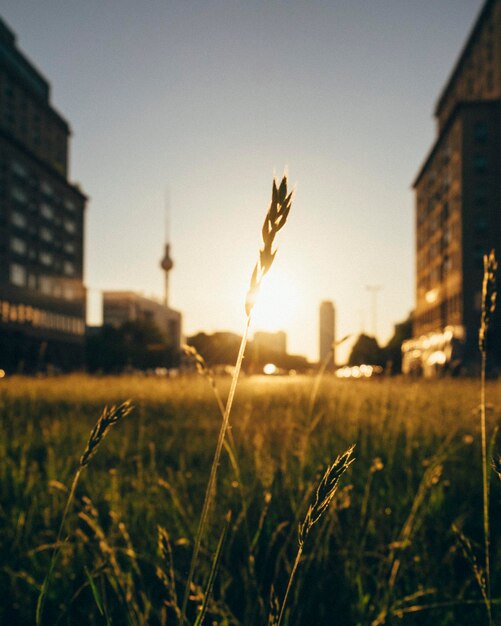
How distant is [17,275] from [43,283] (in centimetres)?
616

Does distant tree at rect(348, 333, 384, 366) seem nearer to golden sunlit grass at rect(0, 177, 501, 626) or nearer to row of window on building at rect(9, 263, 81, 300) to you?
golden sunlit grass at rect(0, 177, 501, 626)

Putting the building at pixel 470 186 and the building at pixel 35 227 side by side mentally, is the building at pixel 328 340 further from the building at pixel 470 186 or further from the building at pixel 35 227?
the building at pixel 35 227

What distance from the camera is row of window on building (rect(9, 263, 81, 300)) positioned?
208 ft

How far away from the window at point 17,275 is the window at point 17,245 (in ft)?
5.59

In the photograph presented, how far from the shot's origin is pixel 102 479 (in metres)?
3.46

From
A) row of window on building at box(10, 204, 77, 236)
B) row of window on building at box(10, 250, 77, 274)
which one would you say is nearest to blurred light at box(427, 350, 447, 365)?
row of window on building at box(10, 250, 77, 274)

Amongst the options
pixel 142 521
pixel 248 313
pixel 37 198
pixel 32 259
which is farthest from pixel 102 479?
pixel 37 198

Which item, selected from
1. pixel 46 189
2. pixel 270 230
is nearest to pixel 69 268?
pixel 46 189

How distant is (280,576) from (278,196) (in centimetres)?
195

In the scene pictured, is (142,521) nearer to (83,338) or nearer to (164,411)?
(164,411)

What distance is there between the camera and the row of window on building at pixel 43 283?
63344 mm

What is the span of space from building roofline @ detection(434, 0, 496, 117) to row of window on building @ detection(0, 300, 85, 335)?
56.0 metres

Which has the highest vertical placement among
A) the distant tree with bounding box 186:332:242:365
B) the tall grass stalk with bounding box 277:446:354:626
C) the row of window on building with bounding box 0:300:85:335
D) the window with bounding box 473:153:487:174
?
the window with bounding box 473:153:487:174

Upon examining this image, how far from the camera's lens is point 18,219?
6550 centimetres
